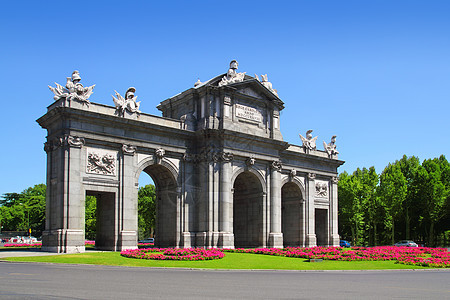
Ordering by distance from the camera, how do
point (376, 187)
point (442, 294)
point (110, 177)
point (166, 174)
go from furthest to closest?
point (376, 187), point (166, 174), point (110, 177), point (442, 294)

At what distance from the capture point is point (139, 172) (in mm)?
43938

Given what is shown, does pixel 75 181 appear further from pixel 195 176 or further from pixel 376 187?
pixel 376 187

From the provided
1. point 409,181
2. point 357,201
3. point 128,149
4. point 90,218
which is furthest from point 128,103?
point 409,181

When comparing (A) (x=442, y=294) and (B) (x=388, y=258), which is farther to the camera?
(B) (x=388, y=258)

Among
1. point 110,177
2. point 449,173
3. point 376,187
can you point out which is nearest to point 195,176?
point 110,177

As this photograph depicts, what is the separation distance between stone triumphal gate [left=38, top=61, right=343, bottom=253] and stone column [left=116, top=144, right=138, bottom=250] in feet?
0.29

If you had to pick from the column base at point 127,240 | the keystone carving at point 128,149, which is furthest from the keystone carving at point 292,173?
the column base at point 127,240

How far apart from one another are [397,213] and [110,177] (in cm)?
5902

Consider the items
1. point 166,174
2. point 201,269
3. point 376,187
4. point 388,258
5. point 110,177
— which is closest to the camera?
point 201,269

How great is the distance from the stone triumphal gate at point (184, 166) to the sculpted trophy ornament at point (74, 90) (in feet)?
0.28

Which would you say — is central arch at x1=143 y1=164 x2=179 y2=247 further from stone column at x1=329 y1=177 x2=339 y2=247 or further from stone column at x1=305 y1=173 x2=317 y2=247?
stone column at x1=329 y1=177 x2=339 y2=247

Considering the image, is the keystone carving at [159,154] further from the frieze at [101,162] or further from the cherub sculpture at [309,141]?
the cherub sculpture at [309,141]

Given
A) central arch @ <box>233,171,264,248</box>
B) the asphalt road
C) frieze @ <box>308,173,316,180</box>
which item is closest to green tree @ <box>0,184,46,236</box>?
central arch @ <box>233,171,264,248</box>

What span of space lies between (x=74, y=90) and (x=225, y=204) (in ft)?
58.1
